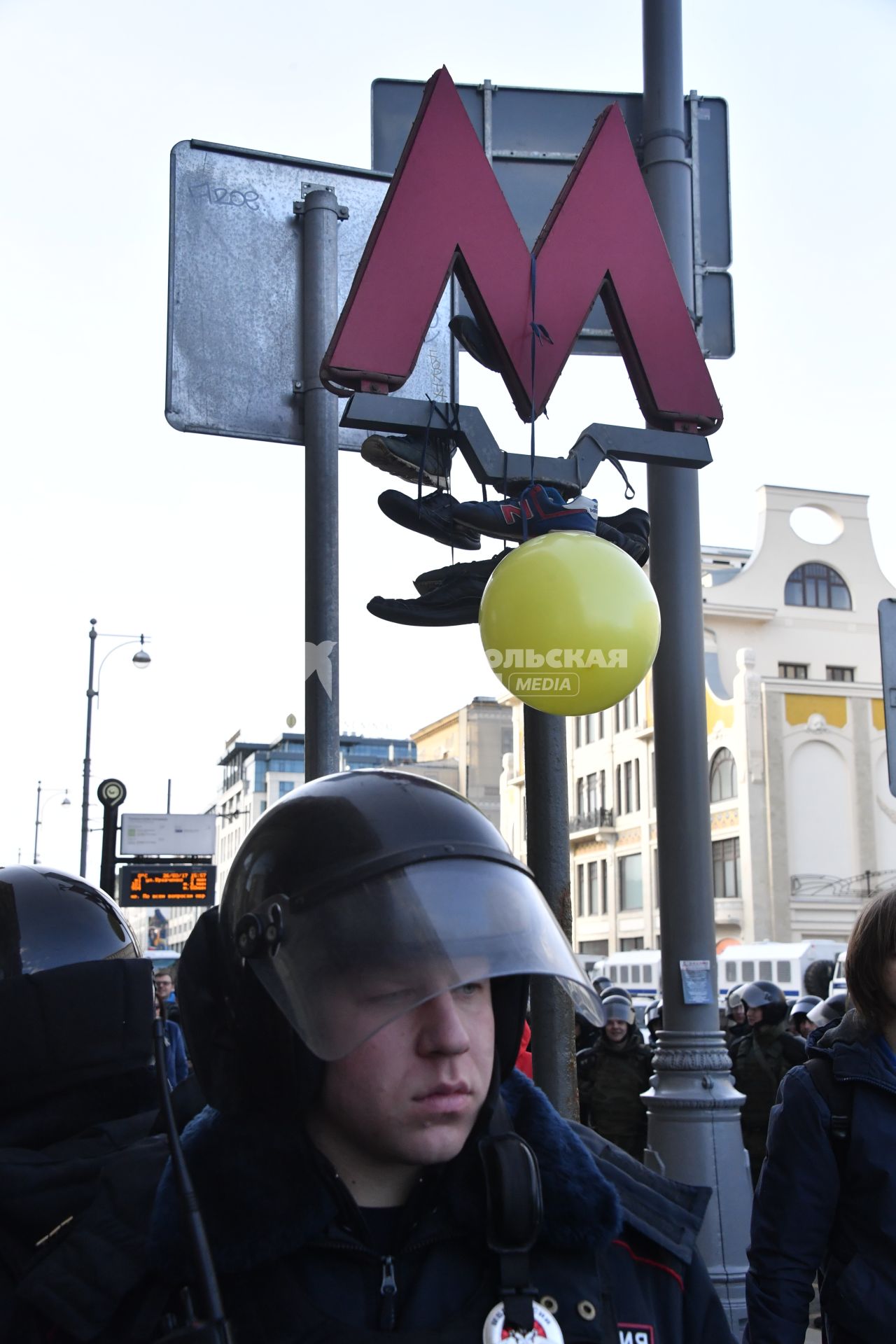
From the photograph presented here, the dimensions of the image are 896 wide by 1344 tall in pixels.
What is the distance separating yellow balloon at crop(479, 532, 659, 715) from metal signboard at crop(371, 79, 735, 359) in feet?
4.65

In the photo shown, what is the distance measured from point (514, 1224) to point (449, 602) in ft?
8.52

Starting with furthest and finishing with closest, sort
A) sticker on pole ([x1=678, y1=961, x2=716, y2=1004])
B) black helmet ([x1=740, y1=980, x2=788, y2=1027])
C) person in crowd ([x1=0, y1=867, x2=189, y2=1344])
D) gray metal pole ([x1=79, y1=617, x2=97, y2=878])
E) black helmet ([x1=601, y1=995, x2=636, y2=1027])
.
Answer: gray metal pole ([x1=79, y1=617, x2=97, y2=878]), black helmet ([x1=601, y1=995, x2=636, y2=1027]), black helmet ([x1=740, y1=980, x2=788, y2=1027]), sticker on pole ([x1=678, y1=961, x2=716, y2=1004]), person in crowd ([x1=0, y1=867, x2=189, y2=1344])

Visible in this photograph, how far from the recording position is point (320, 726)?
389cm

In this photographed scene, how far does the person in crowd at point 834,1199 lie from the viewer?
2758 millimetres

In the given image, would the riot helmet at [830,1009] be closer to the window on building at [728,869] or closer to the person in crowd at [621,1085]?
the person in crowd at [621,1085]

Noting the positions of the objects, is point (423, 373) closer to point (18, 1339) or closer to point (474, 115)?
point (474, 115)

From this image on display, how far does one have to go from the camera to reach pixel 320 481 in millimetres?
4062

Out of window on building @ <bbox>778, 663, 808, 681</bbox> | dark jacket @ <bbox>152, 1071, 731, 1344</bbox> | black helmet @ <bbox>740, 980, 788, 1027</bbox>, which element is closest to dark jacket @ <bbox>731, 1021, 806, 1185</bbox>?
black helmet @ <bbox>740, 980, 788, 1027</bbox>

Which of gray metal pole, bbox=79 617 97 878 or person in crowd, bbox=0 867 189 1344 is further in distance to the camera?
gray metal pole, bbox=79 617 97 878

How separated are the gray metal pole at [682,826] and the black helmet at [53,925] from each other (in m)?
4.34

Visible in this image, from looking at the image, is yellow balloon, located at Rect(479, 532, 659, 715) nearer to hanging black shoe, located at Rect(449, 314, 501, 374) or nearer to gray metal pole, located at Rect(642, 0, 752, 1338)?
hanging black shoe, located at Rect(449, 314, 501, 374)

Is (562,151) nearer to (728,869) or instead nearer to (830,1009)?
(830,1009)

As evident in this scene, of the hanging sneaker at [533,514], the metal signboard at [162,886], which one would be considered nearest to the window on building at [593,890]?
the metal signboard at [162,886]

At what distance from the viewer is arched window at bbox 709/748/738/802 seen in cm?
4528
